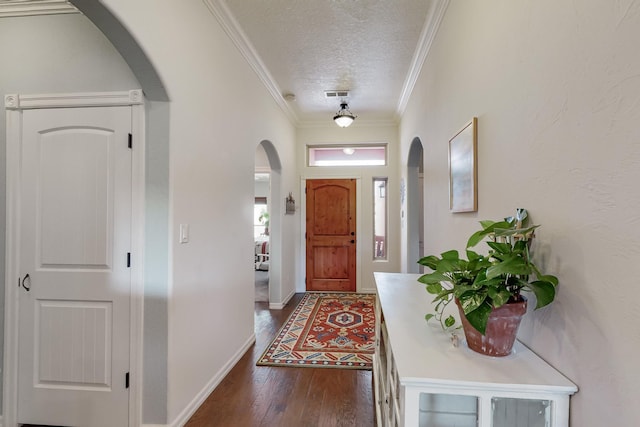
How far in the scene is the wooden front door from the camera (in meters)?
5.01

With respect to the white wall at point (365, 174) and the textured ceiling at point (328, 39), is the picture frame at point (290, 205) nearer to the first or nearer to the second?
the white wall at point (365, 174)

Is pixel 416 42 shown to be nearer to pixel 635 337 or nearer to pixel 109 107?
pixel 109 107

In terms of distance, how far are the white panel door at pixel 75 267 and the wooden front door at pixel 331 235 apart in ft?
11.4

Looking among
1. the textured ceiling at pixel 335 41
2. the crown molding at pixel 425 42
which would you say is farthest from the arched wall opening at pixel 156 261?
the crown molding at pixel 425 42

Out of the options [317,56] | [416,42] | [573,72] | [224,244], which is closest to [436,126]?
[416,42]

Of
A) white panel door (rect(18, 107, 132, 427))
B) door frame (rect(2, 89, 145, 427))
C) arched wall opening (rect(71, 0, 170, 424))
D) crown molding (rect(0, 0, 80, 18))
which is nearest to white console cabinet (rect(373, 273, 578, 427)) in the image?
arched wall opening (rect(71, 0, 170, 424))

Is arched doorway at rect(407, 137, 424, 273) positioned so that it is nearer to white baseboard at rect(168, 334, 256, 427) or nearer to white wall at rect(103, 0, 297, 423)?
white wall at rect(103, 0, 297, 423)

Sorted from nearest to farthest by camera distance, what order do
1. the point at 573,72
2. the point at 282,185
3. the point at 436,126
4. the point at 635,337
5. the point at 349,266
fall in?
the point at 635,337 < the point at 573,72 < the point at 436,126 < the point at 282,185 < the point at 349,266

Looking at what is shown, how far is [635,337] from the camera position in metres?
0.64

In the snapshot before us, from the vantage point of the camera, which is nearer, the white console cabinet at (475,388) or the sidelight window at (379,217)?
the white console cabinet at (475,388)

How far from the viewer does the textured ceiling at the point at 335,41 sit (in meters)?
2.22

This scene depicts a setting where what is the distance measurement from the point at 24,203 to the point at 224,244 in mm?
1251

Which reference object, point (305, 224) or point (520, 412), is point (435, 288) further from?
point (305, 224)

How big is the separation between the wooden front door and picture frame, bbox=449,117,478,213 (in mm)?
3077
